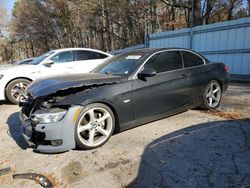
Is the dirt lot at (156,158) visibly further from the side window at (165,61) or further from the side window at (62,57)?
the side window at (62,57)

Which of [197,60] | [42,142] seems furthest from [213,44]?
[42,142]

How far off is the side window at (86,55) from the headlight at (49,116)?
4.96 metres

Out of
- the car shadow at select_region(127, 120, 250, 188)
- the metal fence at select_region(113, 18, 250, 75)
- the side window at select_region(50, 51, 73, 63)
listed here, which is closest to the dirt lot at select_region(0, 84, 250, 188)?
the car shadow at select_region(127, 120, 250, 188)

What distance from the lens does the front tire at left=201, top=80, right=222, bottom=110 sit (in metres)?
4.99

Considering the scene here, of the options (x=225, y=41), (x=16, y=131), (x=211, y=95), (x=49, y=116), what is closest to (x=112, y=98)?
(x=49, y=116)

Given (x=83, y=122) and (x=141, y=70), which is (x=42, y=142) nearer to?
(x=83, y=122)

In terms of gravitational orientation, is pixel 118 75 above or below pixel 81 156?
above

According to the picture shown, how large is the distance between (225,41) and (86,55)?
5.74m

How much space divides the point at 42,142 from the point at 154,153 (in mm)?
1634

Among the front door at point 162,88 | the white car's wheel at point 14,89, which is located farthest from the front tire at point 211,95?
the white car's wheel at point 14,89

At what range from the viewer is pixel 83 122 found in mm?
3539

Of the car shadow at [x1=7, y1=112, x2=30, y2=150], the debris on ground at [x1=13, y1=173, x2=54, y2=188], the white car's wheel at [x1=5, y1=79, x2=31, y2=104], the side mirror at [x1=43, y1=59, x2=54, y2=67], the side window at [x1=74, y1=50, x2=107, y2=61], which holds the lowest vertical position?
the car shadow at [x1=7, y1=112, x2=30, y2=150]

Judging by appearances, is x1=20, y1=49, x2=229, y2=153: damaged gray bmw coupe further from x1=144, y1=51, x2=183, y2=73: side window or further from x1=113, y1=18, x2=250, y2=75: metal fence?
x1=113, y1=18, x2=250, y2=75: metal fence

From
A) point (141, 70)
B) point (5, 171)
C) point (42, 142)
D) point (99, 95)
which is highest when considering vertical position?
point (141, 70)
